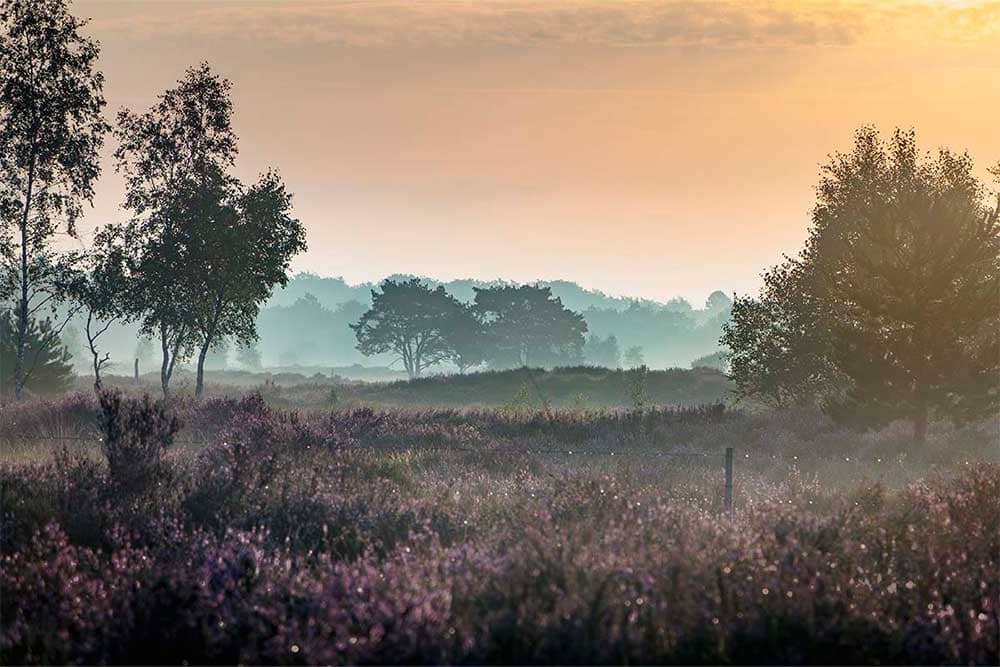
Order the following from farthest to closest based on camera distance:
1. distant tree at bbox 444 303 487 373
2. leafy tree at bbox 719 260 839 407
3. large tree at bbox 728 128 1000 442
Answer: distant tree at bbox 444 303 487 373 < leafy tree at bbox 719 260 839 407 < large tree at bbox 728 128 1000 442

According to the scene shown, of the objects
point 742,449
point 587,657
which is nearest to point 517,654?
point 587,657

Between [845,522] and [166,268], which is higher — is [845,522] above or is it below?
below

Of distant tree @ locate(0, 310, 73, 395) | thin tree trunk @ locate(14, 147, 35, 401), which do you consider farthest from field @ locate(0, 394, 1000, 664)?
distant tree @ locate(0, 310, 73, 395)

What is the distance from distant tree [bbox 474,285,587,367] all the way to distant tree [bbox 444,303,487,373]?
10.3 feet

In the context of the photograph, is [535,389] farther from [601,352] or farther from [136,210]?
[601,352]

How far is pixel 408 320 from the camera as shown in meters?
95.5

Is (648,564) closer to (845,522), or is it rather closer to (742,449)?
(845,522)

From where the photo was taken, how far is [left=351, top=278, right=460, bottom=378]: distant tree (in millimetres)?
94938

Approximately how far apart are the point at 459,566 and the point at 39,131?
83.5 ft

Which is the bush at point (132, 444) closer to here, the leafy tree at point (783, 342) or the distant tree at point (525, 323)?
the leafy tree at point (783, 342)

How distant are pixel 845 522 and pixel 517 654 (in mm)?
4337

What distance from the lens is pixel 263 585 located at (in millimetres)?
6414

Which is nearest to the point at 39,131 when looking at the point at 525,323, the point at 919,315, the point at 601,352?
the point at 919,315

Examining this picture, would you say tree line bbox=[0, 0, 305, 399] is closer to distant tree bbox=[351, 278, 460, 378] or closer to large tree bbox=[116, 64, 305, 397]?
large tree bbox=[116, 64, 305, 397]
